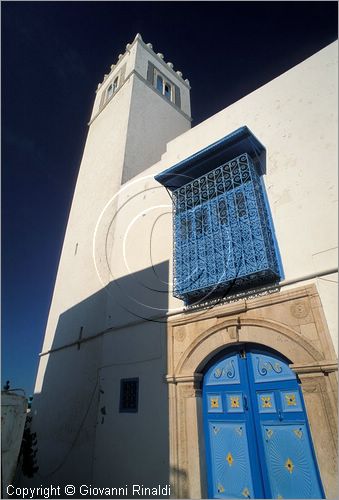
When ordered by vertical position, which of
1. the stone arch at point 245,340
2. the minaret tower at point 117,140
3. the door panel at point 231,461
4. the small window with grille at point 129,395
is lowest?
the door panel at point 231,461

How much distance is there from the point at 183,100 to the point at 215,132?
22.7 ft

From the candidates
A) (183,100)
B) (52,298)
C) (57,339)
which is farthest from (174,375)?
(183,100)

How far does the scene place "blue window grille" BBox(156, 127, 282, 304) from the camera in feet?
12.9

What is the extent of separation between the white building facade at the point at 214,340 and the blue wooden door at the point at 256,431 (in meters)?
0.01

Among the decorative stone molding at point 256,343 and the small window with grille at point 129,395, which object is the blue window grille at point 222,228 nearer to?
the decorative stone molding at point 256,343

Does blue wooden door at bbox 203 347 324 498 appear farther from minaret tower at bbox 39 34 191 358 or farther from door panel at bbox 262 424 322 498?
minaret tower at bbox 39 34 191 358

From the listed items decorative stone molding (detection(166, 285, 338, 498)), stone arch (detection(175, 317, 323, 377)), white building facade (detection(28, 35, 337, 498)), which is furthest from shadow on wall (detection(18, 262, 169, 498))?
stone arch (detection(175, 317, 323, 377))

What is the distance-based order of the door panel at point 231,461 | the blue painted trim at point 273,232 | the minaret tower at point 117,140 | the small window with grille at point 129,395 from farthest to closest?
1. the minaret tower at point 117,140
2. the small window with grille at point 129,395
3. the blue painted trim at point 273,232
4. the door panel at point 231,461

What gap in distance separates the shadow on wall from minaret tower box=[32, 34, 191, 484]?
0.11 feet

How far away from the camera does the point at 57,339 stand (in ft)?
24.0

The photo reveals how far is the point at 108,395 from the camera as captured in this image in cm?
504

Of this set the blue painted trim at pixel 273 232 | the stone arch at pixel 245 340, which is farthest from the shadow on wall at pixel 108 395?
the blue painted trim at pixel 273 232

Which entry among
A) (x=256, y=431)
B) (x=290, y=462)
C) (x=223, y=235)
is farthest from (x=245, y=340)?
(x=223, y=235)

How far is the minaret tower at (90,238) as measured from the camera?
223 inches
